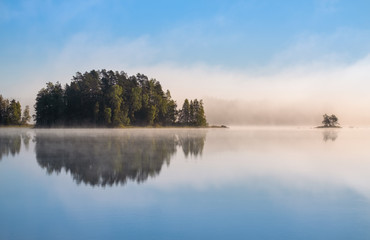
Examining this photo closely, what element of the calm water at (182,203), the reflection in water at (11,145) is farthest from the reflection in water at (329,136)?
the reflection in water at (11,145)

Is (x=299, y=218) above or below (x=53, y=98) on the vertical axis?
below

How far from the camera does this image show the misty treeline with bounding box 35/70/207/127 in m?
97.3

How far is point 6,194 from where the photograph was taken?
9.40 m

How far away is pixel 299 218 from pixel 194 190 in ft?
11.9

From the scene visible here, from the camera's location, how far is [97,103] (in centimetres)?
9619

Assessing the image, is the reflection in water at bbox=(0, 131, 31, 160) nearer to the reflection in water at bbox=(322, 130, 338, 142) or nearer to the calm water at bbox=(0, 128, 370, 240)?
the calm water at bbox=(0, 128, 370, 240)

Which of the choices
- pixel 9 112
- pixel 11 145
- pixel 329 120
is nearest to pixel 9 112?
pixel 9 112

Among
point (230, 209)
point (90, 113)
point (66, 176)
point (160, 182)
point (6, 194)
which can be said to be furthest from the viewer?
point (90, 113)

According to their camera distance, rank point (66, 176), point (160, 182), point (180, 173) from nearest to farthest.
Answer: point (160, 182) < point (66, 176) < point (180, 173)

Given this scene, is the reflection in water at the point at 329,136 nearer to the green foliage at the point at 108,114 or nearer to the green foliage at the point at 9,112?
the green foliage at the point at 108,114

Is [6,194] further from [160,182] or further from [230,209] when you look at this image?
[230,209]

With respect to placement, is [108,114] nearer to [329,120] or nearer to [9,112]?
[9,112]

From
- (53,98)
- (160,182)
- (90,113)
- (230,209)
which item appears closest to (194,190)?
(160,182)

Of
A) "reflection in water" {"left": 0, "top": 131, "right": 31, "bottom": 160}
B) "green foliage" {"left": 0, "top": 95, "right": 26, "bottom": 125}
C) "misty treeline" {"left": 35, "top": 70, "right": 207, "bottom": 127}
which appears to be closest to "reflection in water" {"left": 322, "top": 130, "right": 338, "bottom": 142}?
"reflection in water" {"left": 0, "top": 131, "right": 31, "bottom": 160}
